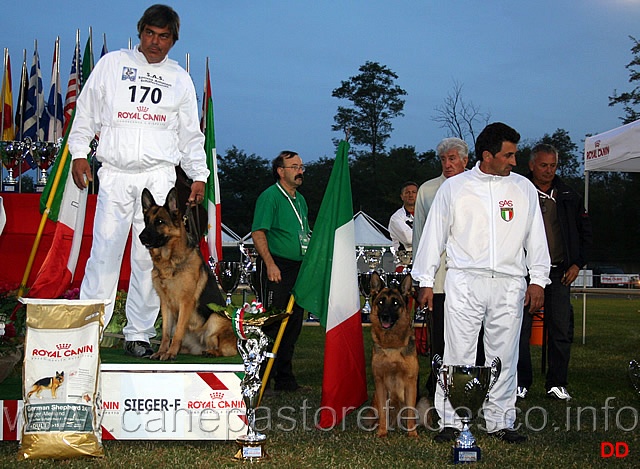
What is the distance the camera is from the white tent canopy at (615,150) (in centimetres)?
813

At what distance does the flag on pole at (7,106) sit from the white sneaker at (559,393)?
6246 millimetres

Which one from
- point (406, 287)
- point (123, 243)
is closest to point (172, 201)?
point (123, 243)

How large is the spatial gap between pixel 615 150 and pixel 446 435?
5.02 meters

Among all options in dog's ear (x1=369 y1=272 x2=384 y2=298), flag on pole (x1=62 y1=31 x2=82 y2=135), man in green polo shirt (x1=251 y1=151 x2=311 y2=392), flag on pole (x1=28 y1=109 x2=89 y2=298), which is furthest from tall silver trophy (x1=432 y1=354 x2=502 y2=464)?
flag on pole (x1=62 y1=31 x2=82 y2=135)

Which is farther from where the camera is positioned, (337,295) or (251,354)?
(337,295)

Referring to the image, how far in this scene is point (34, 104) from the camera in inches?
359

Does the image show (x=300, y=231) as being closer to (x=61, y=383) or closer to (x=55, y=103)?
(x=61, y=383)

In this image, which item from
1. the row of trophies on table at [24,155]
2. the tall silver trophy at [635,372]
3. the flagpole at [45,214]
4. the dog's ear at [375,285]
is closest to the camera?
the dog's ear at [375,285]

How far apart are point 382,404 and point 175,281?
5.36 feet

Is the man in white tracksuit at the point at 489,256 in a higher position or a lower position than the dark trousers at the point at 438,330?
higher

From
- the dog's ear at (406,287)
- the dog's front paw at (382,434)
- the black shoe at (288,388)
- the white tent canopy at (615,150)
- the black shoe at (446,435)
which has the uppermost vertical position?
the white tent canopy at (615,150)

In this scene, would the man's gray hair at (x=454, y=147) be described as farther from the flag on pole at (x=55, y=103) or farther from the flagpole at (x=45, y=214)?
the flag on pole at (x=55, y=103)

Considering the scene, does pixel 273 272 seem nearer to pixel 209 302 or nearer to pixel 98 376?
pixel 209 302

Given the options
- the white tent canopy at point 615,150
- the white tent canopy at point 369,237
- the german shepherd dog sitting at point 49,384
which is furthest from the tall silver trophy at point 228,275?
the white tent canopy at point 369,237
